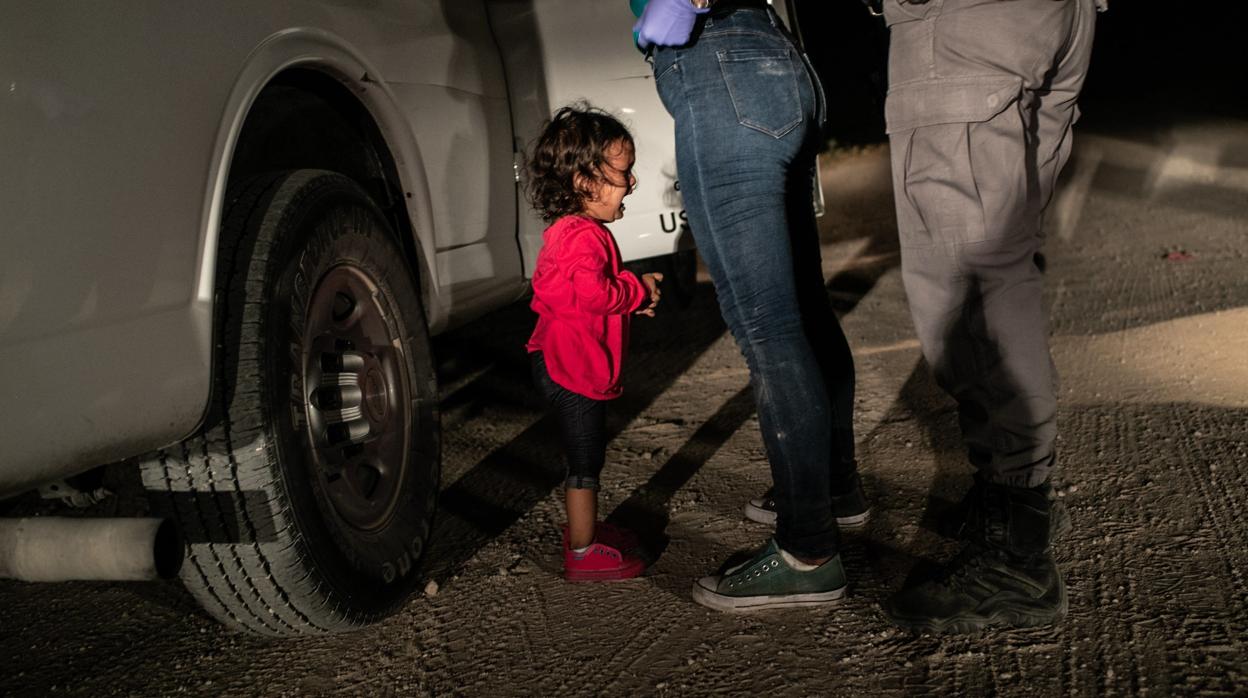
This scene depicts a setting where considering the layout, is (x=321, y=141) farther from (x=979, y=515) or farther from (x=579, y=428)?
(x=979, y=515)

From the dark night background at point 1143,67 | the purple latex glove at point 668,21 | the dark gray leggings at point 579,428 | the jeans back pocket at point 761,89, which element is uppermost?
the purple latex glove at point 668,21

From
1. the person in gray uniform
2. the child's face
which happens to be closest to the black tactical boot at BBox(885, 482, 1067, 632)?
the person in gray uniform

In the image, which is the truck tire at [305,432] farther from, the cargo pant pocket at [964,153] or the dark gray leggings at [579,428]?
the cargo pant pocket at [964,153]

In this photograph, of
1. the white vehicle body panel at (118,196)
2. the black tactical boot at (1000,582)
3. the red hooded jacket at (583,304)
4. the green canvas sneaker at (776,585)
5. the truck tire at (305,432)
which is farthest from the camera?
the red hooded jacket at (583,304)

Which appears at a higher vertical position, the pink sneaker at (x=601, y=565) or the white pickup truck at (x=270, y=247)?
the white pickup truck at (x=270, y=247)

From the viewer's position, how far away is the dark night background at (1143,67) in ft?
33.0

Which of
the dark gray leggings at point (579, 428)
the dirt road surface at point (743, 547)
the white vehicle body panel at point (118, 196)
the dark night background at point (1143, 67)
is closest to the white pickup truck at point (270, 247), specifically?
the white vehicle body panel at point (118, 196)

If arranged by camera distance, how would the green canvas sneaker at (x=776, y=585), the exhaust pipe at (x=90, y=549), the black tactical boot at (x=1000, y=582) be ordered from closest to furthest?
the exhaust pipe at (x=90, y=549)
the black tactical boot at (x=1000, y=582)
the green canvas sneaker at (x=776, y=585)

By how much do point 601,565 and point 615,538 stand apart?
0.12m

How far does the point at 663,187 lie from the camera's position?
11.1 feet

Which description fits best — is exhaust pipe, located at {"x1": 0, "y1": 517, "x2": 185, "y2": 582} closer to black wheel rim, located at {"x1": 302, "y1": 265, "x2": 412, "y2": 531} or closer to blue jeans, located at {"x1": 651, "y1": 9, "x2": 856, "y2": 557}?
black wheel rim, located at {"x1": 302, "y1": 265, "x2": 412, "y2": 531}

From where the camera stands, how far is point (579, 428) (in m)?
2.60

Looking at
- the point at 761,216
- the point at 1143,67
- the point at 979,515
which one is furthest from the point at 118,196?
the point at 1143,67

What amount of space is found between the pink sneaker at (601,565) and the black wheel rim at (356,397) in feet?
1.54
